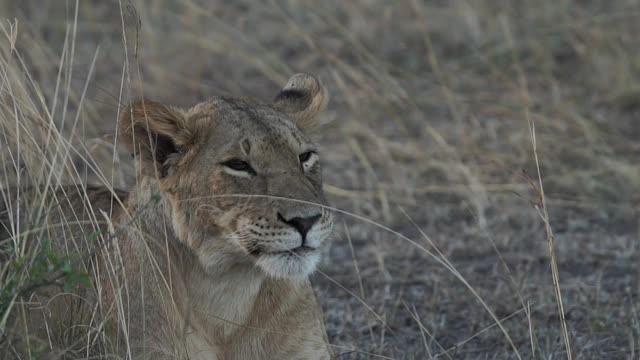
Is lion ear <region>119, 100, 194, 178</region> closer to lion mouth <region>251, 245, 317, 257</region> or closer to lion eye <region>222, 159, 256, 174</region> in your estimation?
lion eye <region>222, 159, 256, 174</region>

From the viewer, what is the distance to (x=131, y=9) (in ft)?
11.5

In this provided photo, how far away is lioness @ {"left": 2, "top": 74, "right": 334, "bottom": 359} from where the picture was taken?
11.8 feet

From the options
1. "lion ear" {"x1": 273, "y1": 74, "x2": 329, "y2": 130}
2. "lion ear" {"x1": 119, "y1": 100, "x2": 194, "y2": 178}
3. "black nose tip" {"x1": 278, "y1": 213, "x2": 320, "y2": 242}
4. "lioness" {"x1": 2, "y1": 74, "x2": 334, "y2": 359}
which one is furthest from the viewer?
"lion ear" {"x1": 273, "y1": 74, "x2": 329, "y2": 130}

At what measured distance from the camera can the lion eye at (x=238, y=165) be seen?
369cm

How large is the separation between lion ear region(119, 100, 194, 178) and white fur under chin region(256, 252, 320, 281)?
1.41 ft

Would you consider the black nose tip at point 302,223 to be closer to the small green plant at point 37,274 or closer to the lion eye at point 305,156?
the lion eye at point 305,156

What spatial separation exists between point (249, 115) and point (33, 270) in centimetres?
78

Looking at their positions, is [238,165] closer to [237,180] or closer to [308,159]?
[237,180]

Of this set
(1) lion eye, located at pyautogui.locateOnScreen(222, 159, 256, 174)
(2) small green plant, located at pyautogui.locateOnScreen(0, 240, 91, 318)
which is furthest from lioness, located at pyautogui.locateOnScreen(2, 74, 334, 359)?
(2) small green plant, located at pyautogui.locateOnScreen(0, 240, 91, 318)

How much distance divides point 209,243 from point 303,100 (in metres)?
0.75

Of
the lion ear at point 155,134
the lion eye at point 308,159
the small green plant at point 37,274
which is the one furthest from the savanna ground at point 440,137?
the small green plant at point 37,274

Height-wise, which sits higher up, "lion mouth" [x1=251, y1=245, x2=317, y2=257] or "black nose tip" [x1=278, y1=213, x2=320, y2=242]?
"black nose tip" [x1=278, y1=213, x2=320, y2=242]

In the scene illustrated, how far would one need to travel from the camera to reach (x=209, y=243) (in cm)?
364

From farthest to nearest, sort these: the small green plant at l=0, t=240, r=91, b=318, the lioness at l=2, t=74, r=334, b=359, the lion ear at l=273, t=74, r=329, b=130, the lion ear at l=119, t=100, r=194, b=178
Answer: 1. the lion ear at l=273, t=74, r=329, b=130
2. the lion ear at l=119, t=100, r=194, b=178
3. the lioness at l=2, t=74, r=334, b=359
4. the small green plant at l=0, t=240, r=91, b=318
